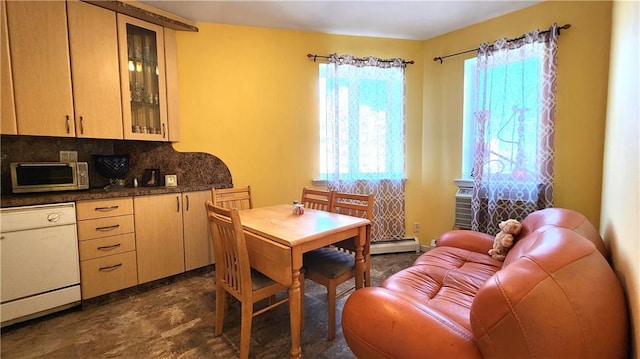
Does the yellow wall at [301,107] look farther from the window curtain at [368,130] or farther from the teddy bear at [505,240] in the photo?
the teddy bear at [505,240]

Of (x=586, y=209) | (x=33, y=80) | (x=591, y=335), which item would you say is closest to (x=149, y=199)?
(x=33, y=80)

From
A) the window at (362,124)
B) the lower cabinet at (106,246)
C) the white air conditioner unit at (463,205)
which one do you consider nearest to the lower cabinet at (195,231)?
the lower cabinet at (106,246)

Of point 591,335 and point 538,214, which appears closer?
point 591,335

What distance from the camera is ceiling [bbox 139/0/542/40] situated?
2553mm

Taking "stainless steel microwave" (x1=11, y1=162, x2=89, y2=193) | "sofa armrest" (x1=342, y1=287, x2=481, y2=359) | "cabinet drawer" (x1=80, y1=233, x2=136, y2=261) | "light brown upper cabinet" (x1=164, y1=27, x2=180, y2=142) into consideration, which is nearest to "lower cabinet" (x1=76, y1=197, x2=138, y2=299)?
"cabinet drawer" (x1=80, y1=233, x2=136, y2=261)

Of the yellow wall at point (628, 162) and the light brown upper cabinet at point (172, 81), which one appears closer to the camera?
the yellow wall at point (628, 162)

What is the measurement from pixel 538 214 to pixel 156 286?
10.2 ft

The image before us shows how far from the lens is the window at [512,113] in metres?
2.50

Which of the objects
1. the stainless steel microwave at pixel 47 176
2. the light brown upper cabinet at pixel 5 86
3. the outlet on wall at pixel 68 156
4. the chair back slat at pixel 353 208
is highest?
the light brown upper cabinet at pixel 5 86

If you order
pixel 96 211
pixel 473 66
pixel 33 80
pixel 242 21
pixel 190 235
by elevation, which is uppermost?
pixel 242 21

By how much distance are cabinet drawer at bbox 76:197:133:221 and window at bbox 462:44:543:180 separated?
329 centimetres

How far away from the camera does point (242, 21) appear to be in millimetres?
2883

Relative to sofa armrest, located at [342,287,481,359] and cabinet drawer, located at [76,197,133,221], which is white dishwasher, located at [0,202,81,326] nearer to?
cabinet drawer, located at [76,197,133,221]

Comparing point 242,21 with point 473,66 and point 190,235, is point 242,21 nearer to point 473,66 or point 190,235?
point 190,235
